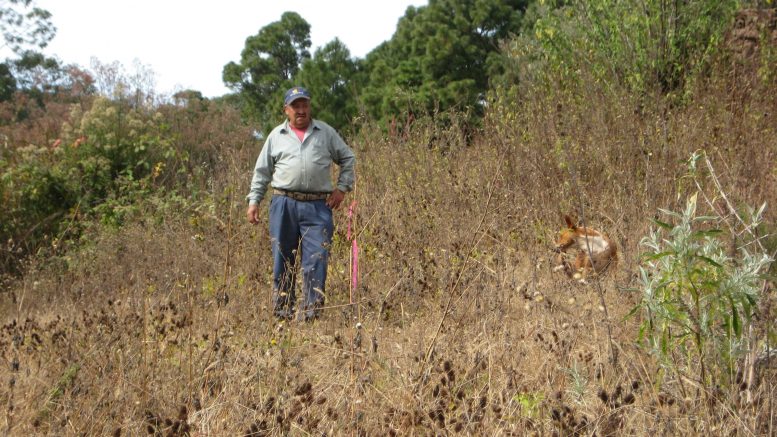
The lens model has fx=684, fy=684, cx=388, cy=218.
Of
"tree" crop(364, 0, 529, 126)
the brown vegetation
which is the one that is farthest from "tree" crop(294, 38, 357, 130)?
the brown vegetation

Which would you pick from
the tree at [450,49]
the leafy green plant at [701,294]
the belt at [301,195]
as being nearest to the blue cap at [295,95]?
the belt at [301,195]

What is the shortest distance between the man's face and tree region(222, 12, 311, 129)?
29096 millimetres

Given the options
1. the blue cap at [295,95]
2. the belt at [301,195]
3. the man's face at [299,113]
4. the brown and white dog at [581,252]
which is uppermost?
the blue cap at [295,95]

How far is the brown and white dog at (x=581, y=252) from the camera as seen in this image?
4586 millimetres

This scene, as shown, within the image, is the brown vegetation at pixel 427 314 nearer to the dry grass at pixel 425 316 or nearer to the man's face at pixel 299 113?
the dry grass at pixel 425 316

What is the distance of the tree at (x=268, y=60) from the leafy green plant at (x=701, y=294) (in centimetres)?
3218

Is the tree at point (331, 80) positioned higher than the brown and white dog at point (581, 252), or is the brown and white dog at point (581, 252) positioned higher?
the tree at point (331, 80)

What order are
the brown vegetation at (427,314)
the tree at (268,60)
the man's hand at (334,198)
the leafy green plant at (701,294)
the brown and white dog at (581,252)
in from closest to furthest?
the leafy green plant at (701,294) → the brown vegetation at (427,314) → the brown and white dog at (581,252) → the man's hand at (334,198) → the tree at (268,60)

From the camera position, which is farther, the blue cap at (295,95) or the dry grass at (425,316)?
the blue cap at (295,95)

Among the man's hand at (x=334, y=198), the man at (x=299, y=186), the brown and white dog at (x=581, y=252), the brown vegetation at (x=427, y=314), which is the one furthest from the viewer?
the man's hand at (x=334, y=198)

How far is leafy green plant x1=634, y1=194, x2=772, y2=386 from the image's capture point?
2336mm

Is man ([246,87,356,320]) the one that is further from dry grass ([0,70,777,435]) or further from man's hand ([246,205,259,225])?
dry grass ([0,70,777,435])

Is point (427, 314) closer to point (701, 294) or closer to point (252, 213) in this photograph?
point (252, 213)

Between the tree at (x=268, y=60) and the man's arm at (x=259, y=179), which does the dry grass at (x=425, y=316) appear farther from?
the tree at (x=268, y=60)
